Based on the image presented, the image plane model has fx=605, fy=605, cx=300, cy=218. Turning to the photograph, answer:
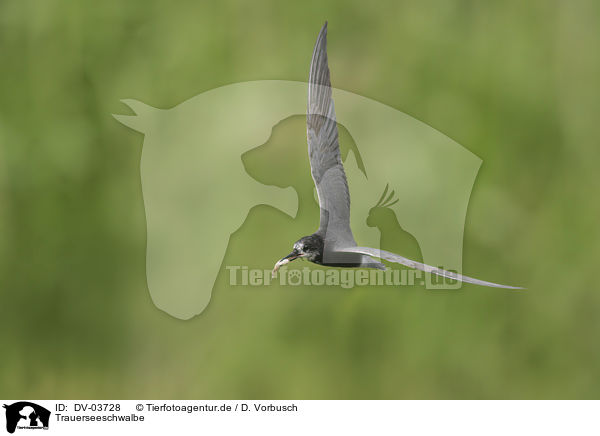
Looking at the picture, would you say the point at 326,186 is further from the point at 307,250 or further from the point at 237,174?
the point at 237,174

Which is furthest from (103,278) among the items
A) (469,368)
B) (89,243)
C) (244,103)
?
(469,368)

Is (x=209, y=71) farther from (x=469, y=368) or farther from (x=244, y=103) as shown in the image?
(x=469, y=368)

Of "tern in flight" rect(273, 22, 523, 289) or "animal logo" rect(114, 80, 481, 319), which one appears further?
"animal logo" rect(114, 80, 481, 319)

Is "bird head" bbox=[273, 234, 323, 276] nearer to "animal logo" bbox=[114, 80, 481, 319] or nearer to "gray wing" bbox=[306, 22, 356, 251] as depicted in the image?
"gray wing" bbox=[306, 22, 356, 251]
